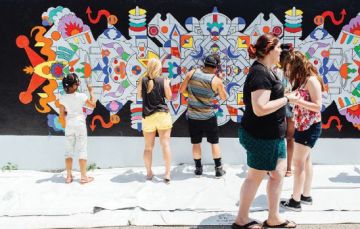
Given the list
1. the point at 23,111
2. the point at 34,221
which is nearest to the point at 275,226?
the point at 34,221

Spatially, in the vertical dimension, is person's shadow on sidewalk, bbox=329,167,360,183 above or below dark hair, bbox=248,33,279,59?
below

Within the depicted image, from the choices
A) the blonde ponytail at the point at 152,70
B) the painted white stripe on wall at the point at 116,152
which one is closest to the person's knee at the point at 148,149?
the painted white stripe on wall at the point at 116,152

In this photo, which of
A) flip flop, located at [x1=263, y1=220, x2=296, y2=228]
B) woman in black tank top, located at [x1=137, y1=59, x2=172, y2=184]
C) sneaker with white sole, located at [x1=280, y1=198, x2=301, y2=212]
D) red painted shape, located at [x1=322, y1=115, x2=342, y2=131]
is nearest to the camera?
flip flop, located at [x1=263, y1=220, x2=296, y2=228]

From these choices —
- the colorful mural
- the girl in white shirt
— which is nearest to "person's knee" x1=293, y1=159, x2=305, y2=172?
the colorful mural

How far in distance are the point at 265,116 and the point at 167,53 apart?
8.36ft

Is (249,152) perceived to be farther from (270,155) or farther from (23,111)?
(23,111)

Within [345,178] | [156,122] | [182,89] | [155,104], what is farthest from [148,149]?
[345,178]

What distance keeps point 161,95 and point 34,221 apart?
2128mm

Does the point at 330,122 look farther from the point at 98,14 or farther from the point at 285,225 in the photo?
the point at 98,14

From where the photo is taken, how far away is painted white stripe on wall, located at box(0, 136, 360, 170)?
6586mm

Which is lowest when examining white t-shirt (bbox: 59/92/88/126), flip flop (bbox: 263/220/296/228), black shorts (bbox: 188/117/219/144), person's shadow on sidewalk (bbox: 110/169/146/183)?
flip flop (bbox: 263/220/296/228)

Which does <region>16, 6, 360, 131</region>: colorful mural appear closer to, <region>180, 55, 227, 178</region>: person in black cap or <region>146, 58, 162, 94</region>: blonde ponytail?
<region>180, 55, 227, 178</region>: person in black cap

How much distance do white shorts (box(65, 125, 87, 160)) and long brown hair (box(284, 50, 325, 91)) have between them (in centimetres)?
274

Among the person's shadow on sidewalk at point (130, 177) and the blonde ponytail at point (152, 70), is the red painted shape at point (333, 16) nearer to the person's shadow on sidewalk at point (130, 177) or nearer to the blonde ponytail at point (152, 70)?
the blonde ponytail at point (152, 70)
